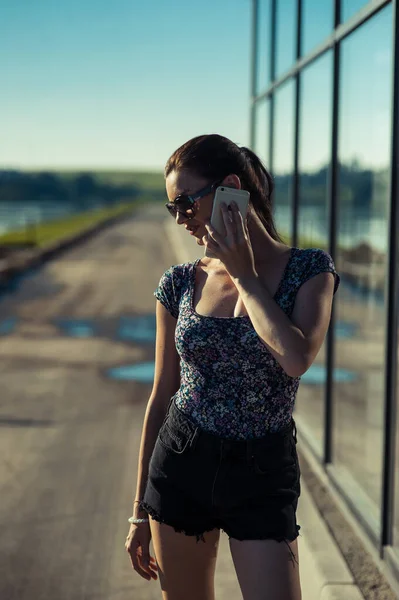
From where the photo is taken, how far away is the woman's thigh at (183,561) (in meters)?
2.29

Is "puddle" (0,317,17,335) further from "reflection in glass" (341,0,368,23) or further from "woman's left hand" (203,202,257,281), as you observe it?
"woman's left hand" (203,202,257,281)

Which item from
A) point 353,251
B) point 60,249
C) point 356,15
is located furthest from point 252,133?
point 60,249

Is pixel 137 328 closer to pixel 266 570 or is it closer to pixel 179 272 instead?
pixel 179 272

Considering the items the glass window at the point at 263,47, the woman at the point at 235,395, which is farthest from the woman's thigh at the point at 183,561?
the glass window at the point at 263,47

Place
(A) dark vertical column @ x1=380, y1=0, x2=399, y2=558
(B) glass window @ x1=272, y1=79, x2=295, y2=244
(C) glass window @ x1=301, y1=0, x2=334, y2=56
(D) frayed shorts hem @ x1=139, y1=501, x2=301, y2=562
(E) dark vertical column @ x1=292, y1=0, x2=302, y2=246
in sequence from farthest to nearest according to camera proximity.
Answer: (B) glass window @ x1=272, y1=79, x2=295, y2=244 < (E) dark vertical column @ x1=292, y1=0, x2=302, y2=246 < (C) glass window @ x1=301, y1=0, x2=334, y2=56 < (A) dark vertical column @ x1=380, y1=0, x2=399, y2=558 < (D) frayed shorts hem @ x1=139, y1=501, x2=301, y2=562

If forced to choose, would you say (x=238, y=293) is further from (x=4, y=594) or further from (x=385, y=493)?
(x=4, y=594)

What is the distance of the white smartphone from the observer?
2129 millimetres

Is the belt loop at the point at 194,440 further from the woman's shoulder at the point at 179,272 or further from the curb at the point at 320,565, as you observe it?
the curb at the point at 320,565

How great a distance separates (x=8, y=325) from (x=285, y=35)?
23.9ft

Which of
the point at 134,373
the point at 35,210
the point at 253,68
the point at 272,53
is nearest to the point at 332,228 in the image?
the point at 272,53

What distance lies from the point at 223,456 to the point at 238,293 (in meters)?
0.43

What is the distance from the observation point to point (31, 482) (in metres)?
5.76

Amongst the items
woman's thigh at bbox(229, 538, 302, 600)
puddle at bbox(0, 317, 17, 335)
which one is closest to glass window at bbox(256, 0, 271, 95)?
puddle at bbox(0, 317, 17, 335)

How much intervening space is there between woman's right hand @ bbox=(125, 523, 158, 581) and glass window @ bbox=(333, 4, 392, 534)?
194 centimetres
